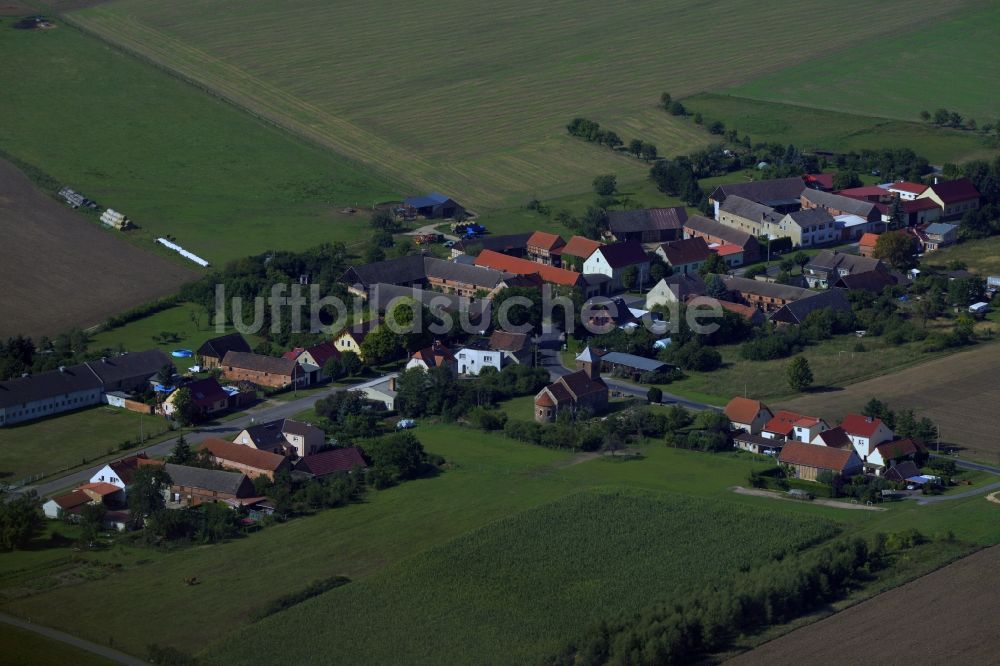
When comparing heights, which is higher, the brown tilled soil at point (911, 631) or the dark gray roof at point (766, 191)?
the brown tilled soil at point (911, 631)

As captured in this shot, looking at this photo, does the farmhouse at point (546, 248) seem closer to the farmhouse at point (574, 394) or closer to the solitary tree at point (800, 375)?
the farmhouse at point (574, 394)

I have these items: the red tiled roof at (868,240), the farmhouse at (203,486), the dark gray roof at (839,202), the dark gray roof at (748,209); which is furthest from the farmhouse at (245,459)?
the dark gray roof at (839,202)

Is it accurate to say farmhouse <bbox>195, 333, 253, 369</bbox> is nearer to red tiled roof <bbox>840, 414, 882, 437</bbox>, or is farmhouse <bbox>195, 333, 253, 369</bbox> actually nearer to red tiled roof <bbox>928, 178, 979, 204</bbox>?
red tiled roof <bbox>840, 414, 882, 437</bbox>

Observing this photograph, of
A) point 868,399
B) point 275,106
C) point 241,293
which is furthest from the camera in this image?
point 275,106

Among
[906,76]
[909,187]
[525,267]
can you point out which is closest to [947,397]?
[525,267]

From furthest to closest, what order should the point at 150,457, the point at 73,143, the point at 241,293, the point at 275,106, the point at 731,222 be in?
1. the point at 275,106
2. the point at 73,143
3. the point at 731,222
4. the point at 241,293
5. the point at 150,457

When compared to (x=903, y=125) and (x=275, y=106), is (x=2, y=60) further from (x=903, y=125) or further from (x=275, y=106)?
(x=903, y=125)

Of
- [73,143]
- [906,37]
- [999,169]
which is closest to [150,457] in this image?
[73,143]
